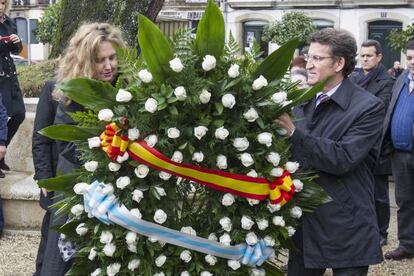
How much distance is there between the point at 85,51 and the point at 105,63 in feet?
0.39

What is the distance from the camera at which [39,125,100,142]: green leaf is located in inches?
109

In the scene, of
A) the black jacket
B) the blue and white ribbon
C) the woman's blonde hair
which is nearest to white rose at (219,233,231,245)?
the blue and white ribbon

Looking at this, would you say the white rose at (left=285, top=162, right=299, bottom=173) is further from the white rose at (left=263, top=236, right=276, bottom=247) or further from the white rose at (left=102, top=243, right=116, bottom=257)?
the white rose at (left=102, top=243, right=116, bottom=257)

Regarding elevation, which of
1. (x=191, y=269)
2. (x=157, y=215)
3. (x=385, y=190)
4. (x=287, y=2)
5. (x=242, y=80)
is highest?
(x=287, y=2)

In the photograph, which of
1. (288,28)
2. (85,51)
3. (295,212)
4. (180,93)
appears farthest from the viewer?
(288,28)

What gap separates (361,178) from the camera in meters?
3.25

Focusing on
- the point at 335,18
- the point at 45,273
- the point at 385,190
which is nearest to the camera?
the point at 45,273

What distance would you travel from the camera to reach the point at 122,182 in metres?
2.62

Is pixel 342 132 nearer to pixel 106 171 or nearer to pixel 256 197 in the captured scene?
pixel 256 197

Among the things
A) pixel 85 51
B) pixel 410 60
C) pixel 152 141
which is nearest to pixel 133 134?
pixel 152 141

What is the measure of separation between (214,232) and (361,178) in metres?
0.90

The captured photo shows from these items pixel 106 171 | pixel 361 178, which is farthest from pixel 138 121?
pixel 361 178

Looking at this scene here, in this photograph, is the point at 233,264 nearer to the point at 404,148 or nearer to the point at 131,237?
the point at 131,237

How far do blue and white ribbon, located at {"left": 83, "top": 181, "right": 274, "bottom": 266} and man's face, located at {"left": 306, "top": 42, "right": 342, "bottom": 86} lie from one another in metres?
0.91
